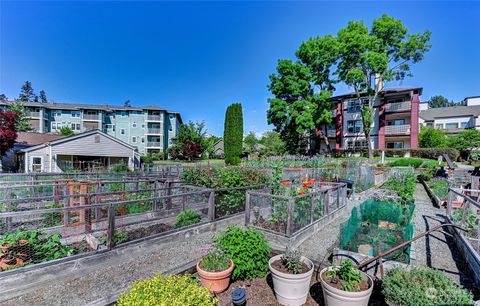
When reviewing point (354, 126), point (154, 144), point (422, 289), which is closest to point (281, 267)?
point (422, 289)

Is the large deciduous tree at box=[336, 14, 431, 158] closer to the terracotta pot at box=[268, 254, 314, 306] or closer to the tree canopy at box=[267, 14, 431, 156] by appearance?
the tree canopy at box=[267, 14, 431, 156]

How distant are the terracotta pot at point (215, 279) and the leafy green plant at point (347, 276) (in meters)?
1.35

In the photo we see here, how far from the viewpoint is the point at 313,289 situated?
10.6ft

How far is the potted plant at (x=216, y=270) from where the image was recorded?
2998 mm

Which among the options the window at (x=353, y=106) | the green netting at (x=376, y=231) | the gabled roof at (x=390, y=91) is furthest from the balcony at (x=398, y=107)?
the green netting at (x=376, y=231)

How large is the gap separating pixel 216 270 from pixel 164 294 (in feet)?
4.04

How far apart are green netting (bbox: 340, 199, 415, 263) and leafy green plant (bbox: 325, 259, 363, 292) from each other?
1.16m

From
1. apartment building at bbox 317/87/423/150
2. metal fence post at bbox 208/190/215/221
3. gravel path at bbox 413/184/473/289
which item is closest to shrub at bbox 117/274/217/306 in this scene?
metal fence post at bbox 208/190/215/221

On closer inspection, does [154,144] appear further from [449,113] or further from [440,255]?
[449,113]

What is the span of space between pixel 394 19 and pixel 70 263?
3195 cm

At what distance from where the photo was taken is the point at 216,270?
3.11 m

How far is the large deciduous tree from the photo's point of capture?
76.5 feet

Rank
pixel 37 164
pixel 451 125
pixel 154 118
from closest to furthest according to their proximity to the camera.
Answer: pixel 37 164, pixel 154 118, pixel 451 125

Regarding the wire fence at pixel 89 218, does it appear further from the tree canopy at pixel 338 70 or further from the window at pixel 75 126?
the window at pixel 75 126
